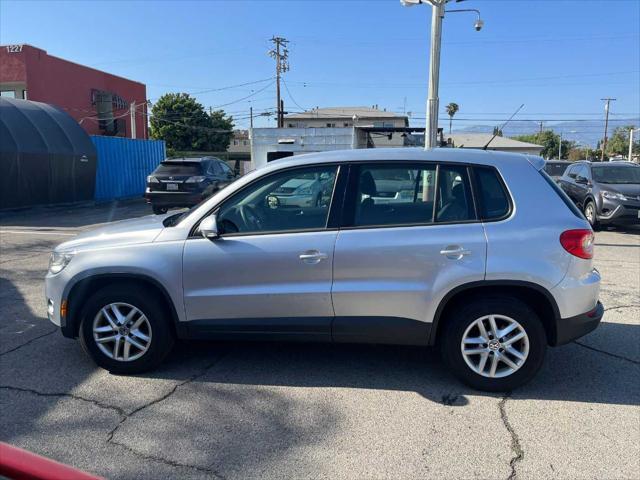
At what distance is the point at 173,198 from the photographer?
47.1ft

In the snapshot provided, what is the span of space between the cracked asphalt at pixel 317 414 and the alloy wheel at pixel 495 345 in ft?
0.72

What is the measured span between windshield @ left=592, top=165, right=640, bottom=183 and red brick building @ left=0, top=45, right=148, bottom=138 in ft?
104

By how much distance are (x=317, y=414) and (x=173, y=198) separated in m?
11.8

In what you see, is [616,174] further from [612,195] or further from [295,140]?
[295,140]

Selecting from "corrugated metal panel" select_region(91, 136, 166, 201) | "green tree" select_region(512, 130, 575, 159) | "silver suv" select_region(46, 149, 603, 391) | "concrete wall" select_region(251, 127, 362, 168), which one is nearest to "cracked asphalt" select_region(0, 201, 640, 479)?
"silver suv" select_region(46, 149, 603, 391)

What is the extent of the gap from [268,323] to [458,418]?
59.5 inches

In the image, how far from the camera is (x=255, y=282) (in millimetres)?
3869

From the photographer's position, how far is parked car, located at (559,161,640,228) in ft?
38.8

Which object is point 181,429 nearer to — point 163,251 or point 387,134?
point 163,251

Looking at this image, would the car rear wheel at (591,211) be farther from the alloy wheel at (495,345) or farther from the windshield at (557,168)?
the alloy wheel at (495,345)

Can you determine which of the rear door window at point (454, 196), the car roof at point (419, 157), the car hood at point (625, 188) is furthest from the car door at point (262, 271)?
the car hood at point (625, 188)

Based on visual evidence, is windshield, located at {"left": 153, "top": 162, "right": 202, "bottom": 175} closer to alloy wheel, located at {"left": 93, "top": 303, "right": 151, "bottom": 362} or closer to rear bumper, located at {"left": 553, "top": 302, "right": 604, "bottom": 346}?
alloy wheel, located at {"left": 93, "top": 303, "right": 151, "bottom": 362}

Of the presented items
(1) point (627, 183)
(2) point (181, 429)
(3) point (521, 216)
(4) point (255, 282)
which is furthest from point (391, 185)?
(1) point (627, 183)

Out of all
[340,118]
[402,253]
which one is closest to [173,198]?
[402,253]
